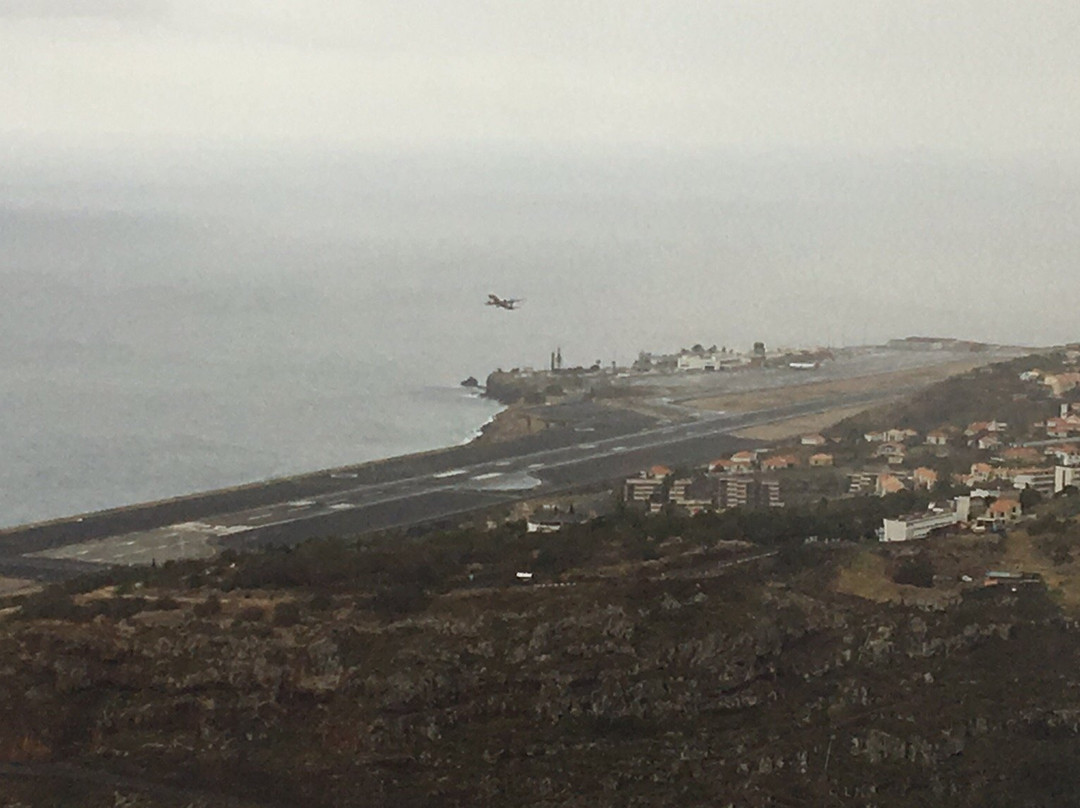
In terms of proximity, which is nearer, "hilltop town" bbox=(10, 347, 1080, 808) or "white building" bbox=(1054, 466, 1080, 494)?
"hilltop town" bbox=(10, 347, 1080, 808)

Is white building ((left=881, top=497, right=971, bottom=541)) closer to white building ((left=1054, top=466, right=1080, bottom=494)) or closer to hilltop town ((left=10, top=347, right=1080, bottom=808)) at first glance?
hilltop town ((left=10, top=347, right=1080, bottom=808))

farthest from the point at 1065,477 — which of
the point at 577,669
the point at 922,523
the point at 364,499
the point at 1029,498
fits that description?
the point at 577,669

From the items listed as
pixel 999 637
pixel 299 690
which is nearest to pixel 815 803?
pixel 999 637

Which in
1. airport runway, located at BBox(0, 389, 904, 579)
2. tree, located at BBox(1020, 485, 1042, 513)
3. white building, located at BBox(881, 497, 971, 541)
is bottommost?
white building, located at BBox(881, 497, 971, 541)

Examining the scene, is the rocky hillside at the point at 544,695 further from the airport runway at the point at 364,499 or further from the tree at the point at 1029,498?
the airport runway at the point at 364,499

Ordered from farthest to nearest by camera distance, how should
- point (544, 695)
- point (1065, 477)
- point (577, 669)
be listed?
1. point (1065, 477)
2. point (577, 669)
3. point (544, 695)

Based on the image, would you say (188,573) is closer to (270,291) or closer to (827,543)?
(827,543)

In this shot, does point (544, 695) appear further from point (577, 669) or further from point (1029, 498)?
point (1029, 498)

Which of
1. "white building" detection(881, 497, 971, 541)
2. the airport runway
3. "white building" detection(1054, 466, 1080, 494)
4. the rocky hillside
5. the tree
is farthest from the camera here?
"white building" detection(1054, 466, 1080, 494)

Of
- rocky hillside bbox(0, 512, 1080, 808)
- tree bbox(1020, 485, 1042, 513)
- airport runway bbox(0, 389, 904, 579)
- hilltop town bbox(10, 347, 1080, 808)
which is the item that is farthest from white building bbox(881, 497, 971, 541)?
airport runway bbox(0, 389, 904, 579)

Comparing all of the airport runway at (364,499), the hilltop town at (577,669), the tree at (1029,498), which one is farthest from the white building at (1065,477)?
the airport runway at (364,499)
